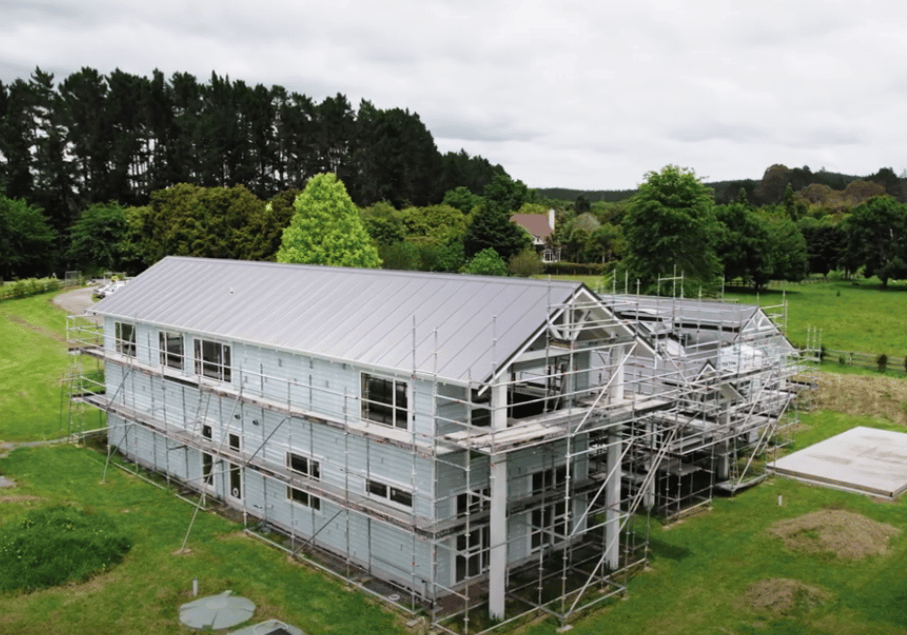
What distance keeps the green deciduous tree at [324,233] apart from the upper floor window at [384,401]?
29880 mm

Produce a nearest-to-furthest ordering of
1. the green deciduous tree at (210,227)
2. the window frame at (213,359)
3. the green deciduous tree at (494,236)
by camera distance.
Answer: the window frame at (213,359), the green deciduous tree at (210,227), the green deciduous tree at (494,236)

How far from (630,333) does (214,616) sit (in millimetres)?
12073

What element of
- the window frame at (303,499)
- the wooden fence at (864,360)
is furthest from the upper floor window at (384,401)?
the wooden fence at (864,360)

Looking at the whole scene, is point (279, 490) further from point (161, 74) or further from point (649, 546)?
point (161, 74)

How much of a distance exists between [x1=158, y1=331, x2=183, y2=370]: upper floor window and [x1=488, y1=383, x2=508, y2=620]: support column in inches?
533

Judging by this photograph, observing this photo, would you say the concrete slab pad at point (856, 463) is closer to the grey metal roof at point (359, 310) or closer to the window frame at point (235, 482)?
the grey metal roof at point (359, 310)

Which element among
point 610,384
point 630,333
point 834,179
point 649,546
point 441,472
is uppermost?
point 834,179

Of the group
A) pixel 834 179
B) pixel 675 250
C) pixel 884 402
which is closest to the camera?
pixel 884 402

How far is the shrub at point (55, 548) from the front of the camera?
60.8 ft

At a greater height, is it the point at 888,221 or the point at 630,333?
the point at 888,221

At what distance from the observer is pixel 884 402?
36.2m

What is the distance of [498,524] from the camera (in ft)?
55.6

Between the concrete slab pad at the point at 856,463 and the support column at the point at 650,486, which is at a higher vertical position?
the support column at the point at 650,486

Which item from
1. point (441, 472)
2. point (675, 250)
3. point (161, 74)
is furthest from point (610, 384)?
point (161, 74)
